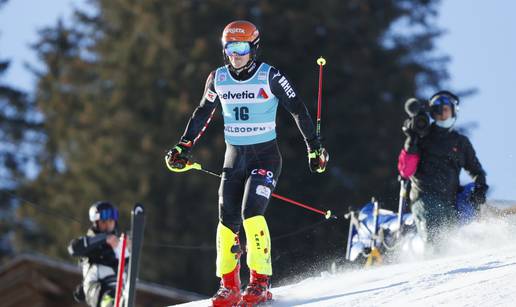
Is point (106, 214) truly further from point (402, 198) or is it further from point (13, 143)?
point (13, 143)

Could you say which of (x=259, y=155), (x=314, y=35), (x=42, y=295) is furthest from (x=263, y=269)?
(x=314, y=35)

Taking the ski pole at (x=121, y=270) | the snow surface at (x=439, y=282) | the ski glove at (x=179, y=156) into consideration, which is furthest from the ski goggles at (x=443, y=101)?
the ski pole at (x=121, y=270)

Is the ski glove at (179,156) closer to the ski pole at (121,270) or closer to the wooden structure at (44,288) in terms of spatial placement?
the ski pole at (121,270)

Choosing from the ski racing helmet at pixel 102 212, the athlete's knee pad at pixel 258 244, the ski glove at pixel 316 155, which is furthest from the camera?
the ski racing helmet at pixel 102 212

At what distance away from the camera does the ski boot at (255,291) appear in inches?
356

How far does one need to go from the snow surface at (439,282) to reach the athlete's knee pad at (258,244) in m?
0.44

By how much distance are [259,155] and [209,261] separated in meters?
21.2

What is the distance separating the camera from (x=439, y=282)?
8945mm

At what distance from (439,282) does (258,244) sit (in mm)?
1470

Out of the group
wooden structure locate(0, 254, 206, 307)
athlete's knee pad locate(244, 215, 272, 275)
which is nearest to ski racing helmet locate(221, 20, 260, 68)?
athlete's knee pad locate(244, 215, 272, 275)

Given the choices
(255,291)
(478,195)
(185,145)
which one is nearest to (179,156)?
(185,145)

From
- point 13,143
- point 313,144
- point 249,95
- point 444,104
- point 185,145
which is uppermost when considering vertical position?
point 13,143

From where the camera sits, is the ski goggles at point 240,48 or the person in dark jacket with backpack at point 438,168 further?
the person in dark jacket with backpack at point 438,168

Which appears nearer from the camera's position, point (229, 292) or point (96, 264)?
point (229, 292)
